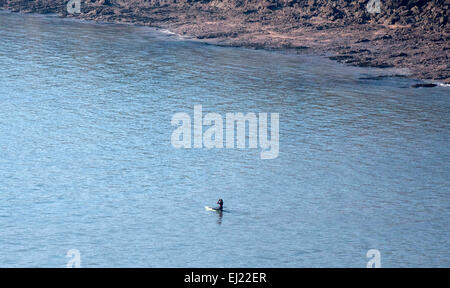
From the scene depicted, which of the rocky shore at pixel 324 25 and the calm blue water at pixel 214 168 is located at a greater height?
the rocky shore at pixel 324 25

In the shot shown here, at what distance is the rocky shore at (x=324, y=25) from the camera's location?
7881 centimetres

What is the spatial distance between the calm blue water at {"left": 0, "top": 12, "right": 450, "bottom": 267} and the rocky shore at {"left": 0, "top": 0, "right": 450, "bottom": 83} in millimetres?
4412

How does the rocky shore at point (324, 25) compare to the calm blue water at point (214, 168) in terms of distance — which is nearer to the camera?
the calm blue water at point (214, 168)

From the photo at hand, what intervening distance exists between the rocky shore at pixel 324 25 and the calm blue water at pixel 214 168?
4.41 metres

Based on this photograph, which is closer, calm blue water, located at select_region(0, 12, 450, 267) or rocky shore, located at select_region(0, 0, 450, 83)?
calm blue water, located at select_region(0, 12, 450, 267)

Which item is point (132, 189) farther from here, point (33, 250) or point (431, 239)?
point (431, 239)

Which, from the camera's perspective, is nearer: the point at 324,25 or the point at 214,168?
the point at 214,168

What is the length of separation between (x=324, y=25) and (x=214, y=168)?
46647 mm

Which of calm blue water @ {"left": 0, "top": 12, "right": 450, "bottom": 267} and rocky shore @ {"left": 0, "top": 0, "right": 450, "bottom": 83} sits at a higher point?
rocky shore @ {"left": 0, "top": 0, "right": 450, "bottom": 83}

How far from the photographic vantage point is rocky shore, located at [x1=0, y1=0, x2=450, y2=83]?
259 feet

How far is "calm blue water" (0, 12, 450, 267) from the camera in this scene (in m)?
35.7

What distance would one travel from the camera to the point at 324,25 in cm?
8806

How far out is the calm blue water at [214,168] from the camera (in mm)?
35688

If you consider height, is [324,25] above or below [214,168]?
above
